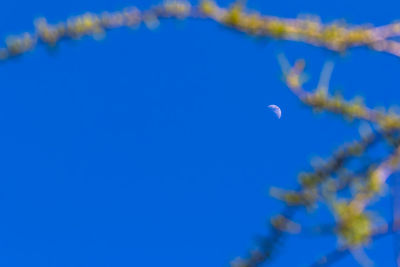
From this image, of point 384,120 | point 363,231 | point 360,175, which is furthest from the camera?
point 384,120

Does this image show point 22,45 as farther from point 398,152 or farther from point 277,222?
point 398,152

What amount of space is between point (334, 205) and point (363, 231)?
9 centimetres

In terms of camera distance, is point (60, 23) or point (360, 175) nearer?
point (360, 175)

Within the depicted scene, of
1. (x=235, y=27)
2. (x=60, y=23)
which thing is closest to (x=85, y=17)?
(x=60, y=23)

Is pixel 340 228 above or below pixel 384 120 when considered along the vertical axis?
below

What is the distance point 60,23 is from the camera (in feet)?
6.96

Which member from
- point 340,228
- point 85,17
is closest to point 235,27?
point 85,17

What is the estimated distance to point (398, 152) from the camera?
1895 millimetres

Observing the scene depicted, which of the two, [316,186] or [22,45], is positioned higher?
[22,45]

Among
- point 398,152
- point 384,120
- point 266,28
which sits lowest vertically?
point 398,152

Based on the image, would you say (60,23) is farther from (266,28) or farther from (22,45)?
(266,28)

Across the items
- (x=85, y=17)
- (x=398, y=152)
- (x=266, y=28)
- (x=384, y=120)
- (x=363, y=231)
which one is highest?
(x=85, y=17)

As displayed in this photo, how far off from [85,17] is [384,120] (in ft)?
2.95

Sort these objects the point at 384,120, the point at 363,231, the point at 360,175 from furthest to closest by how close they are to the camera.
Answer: the point at 384,120 < the point at 360,175 < the point at 363,231
